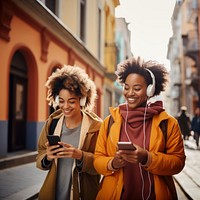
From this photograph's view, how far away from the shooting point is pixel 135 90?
92.4 inches

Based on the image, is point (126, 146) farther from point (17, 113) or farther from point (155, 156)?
point (17, 113)

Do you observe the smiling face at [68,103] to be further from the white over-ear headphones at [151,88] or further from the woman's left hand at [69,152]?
the white over-ear headphones at [151,88]

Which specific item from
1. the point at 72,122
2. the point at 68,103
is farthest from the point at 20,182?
the point at 68,103

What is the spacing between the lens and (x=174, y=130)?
224cm

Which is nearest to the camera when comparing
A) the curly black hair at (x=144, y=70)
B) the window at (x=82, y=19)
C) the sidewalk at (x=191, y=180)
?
the curly black hair at (x=144, y=70)

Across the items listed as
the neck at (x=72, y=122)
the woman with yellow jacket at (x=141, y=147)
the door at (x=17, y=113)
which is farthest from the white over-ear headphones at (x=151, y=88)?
the door at (x=17, y=113)

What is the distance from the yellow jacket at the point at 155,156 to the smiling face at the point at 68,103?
0.48 meters

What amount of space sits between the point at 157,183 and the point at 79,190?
0.69 metres

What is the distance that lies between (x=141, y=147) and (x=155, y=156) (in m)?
0.11

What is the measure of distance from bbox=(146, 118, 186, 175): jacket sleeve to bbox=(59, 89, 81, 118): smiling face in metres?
0.79

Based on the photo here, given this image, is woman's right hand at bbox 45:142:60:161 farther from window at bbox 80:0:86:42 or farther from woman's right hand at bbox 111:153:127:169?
window at bbox 80:0:86:42

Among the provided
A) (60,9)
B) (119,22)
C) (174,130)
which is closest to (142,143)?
(174,130)

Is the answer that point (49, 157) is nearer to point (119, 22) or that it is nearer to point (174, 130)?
point (174, 130)

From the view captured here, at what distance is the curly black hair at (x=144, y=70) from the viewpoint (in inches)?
94.7
